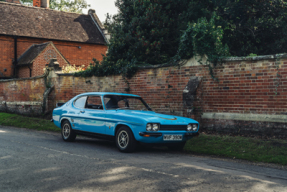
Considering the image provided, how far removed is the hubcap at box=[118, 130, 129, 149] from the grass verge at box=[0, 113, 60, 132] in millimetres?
6299

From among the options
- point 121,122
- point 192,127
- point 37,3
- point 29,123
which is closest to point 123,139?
point 121,122

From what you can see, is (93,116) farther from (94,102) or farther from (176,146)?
(176,146)

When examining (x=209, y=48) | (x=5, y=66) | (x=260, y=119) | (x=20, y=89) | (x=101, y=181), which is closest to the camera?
(x=101, y=181)

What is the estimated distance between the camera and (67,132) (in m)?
9.88

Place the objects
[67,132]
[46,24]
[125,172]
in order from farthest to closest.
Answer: [46,24] < [67,132] < [125,172]

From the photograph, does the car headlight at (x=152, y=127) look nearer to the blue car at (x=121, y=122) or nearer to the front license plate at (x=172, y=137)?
the blue car at (x=121, y=122)

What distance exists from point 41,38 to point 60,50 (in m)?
2.09

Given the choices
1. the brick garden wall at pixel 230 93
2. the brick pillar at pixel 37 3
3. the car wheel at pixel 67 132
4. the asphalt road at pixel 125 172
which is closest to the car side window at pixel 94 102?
the car wheel at pixel 67 132

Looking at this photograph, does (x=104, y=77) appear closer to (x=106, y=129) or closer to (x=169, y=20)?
(x=169, y=20)

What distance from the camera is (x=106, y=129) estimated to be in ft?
27.7

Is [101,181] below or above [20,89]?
below

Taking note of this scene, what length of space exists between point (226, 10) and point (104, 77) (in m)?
7.46

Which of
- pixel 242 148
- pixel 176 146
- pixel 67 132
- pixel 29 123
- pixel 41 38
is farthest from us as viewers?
pixel 41 38

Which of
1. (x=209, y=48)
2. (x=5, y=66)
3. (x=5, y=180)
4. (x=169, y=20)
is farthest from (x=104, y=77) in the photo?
(x=5, y=66)
